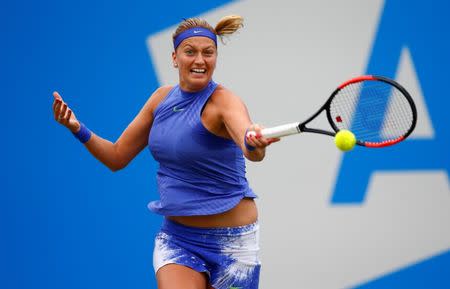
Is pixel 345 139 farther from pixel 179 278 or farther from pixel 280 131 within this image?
pixel 179 278

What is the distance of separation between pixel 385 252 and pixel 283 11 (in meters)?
1.77

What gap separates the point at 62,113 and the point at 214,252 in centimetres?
96

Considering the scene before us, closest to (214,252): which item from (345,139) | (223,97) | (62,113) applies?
(223,97)

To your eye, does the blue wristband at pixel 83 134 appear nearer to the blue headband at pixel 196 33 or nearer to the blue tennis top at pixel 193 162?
the blue tennis top at pixel 193 162

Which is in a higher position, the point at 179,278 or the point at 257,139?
the point at 257,139

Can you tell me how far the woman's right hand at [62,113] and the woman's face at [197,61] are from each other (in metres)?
0.58

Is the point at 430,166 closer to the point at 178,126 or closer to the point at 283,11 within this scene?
the point at 283,11

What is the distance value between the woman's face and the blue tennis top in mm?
65

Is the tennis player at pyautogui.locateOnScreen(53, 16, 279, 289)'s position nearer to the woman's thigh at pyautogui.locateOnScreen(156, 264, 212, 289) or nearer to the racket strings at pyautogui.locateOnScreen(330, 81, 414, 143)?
the woman's thigh at pyautogui.locateOnScreen(156, 264, 212, 289)

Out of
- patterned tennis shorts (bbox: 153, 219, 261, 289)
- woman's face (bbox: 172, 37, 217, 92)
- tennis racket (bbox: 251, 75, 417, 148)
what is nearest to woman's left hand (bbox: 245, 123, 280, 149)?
tennis racket (bbox: 251, 75, 417, 148)

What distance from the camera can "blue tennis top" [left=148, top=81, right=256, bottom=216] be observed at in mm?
4004

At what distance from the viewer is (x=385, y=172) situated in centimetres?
603

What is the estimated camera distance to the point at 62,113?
4.22 metres

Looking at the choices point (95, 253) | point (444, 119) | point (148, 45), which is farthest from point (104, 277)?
point (444, 119)
